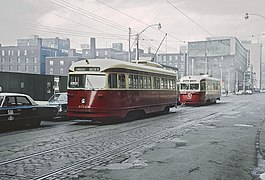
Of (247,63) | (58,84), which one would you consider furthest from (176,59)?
(58,84)

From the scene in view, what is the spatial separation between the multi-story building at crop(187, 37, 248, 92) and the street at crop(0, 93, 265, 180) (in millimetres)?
106338

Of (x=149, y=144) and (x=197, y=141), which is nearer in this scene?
(x=149, y=144)

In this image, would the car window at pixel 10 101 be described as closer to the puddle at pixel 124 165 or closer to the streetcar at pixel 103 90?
the streetcar at pixel 103 90

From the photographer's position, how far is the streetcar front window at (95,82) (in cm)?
1831

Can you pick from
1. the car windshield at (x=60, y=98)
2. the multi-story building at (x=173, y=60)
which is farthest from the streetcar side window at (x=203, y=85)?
the multi-story building at (x=173, y=60)

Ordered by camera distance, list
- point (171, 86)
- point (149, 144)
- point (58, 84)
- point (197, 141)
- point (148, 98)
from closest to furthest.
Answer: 1. point (149, 144)
2. point (197, 141)
3. point (148, 98)
4. point (171, 86)
5. point (58, 84)

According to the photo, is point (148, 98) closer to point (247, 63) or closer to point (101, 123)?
point (101, 123)

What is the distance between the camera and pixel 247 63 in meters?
166

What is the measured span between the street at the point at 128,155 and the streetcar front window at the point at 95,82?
3.57 m

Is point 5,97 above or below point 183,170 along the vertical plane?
above

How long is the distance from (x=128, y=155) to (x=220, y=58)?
119 metres

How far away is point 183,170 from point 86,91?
10.7 m

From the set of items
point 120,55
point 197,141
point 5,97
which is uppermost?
point 120,55

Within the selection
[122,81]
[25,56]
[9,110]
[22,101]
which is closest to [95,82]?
[122,81]
